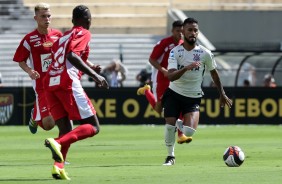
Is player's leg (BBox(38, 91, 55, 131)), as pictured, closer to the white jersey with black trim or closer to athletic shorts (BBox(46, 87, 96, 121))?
the white jersey with black trim

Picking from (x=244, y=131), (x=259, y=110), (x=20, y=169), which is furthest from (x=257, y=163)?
(x=259, y=110)

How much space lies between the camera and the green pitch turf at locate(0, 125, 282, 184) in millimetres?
12055

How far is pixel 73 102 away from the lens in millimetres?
12461

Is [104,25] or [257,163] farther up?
[257,163]

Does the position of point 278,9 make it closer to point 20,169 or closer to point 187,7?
point 187,7

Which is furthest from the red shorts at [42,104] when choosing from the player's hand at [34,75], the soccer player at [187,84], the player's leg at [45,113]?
the soccer player at [187,84]

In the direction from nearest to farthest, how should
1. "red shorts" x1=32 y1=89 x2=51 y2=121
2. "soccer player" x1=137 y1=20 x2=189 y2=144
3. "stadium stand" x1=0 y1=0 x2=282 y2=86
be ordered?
"red shorts" x1=32 y1=89 x2=51 y2=121
"soccer player" x1=137 y1=20 x2=189 y2=144
"stadium stand" x1=0 y1=0 x2=282 y2=86

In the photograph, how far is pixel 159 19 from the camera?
1674 inches

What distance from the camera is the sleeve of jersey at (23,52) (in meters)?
15.9

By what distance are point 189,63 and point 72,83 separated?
2.90 metres

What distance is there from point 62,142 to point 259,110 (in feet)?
63.5

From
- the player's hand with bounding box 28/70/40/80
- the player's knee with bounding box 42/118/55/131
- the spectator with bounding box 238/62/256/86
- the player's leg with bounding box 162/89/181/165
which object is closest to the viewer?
the player's leg with bounding box 162/89/181/165

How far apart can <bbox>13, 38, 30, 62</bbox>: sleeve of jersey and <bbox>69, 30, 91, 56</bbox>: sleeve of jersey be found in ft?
11.9

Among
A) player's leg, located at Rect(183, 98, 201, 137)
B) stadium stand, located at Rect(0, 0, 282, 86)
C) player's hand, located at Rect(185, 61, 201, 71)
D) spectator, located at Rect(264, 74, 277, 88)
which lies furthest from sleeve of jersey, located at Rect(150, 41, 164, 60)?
stadium stand, located at Rect(0, 0, 282, 86)
